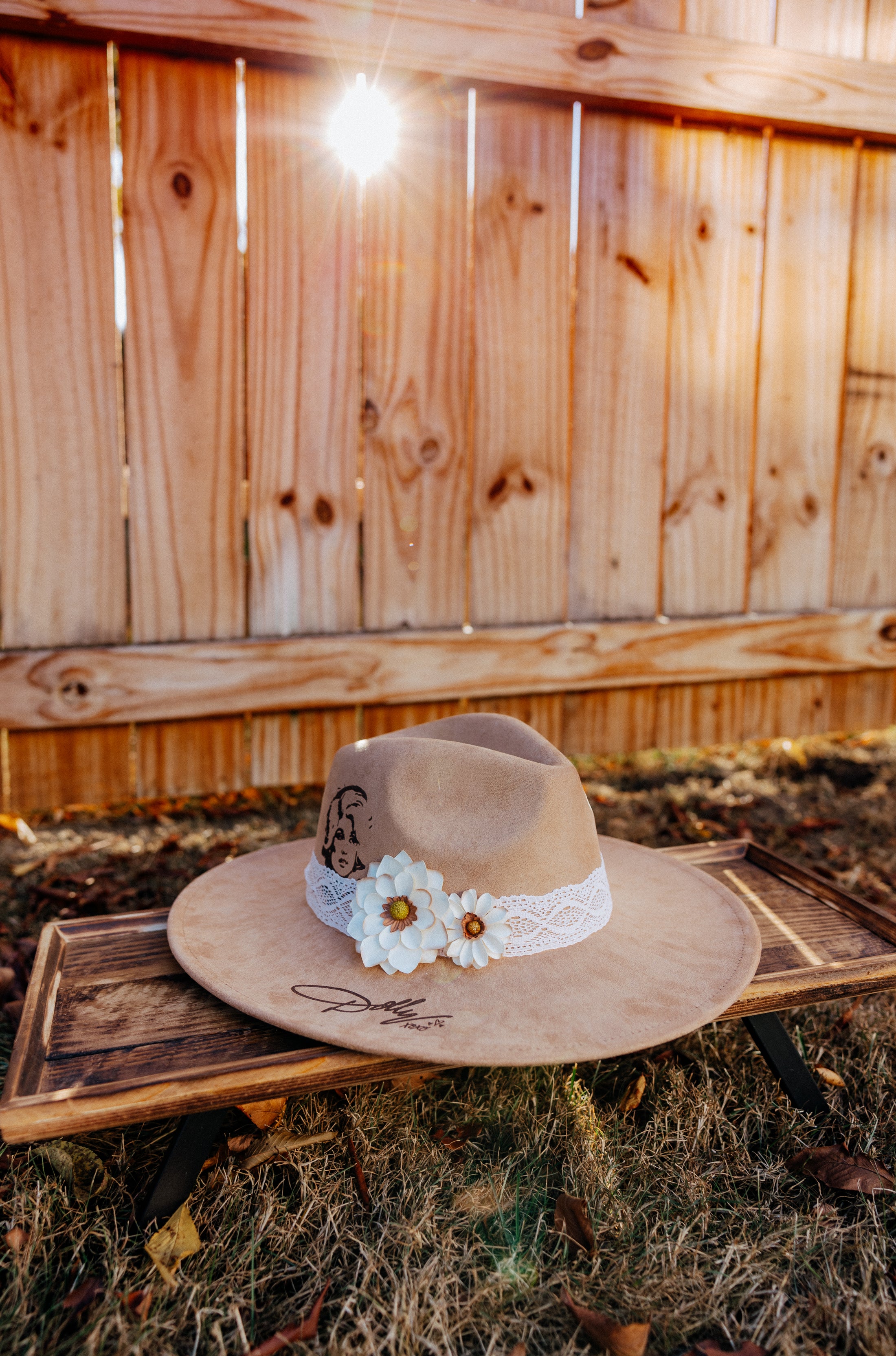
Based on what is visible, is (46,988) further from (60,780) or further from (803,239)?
(803,239)

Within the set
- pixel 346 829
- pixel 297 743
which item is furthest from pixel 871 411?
pixel 346 829

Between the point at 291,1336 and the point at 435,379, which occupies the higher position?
the point at 435,379

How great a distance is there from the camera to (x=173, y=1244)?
4.04 ft

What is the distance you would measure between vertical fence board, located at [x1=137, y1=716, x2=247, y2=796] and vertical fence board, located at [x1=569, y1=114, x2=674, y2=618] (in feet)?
3.57

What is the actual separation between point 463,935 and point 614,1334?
0.50m

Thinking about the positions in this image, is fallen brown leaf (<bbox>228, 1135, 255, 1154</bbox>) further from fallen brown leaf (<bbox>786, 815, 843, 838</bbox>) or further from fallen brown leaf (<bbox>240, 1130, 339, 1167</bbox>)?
fallen brown leaf (<bbox>786, 815, 843, 838</bbox>)

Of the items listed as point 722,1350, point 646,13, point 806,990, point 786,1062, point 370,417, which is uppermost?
point 646,13

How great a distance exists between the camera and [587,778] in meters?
3.26

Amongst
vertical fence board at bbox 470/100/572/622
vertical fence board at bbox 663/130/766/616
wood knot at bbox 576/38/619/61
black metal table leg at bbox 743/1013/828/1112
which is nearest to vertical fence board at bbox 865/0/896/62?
vertical fence board at bbox 663/130/766/616

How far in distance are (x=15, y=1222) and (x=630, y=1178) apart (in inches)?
33.9

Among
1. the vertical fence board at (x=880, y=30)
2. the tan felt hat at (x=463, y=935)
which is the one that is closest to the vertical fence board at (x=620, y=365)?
the vertical fence board at (x=880, y=30)

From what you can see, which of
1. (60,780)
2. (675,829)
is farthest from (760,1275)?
(60,780)

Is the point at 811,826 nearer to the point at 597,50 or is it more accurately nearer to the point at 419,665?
the point at 419,665

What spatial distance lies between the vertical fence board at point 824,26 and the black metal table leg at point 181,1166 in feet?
10.3
